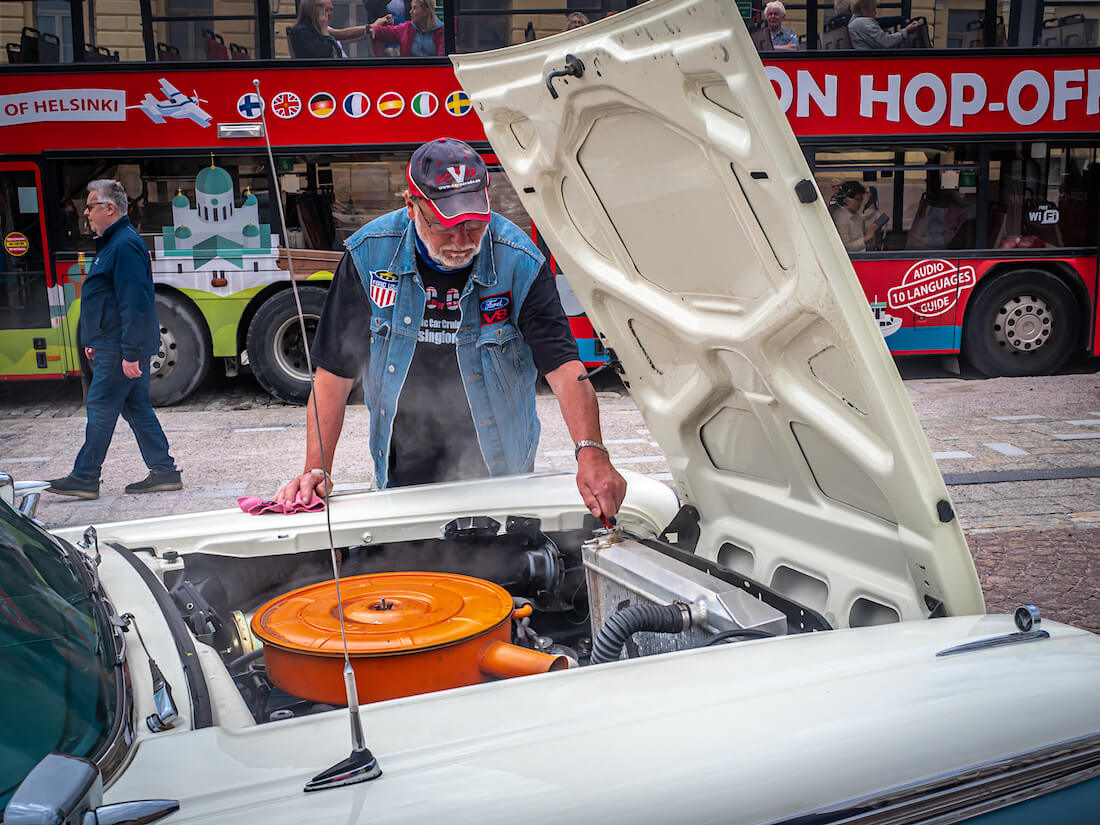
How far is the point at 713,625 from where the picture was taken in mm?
1903

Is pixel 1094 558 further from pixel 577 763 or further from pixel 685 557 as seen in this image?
pixel 577 763

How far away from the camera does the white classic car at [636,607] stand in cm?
124

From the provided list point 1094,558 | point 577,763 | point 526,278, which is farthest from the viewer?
point 1094,558

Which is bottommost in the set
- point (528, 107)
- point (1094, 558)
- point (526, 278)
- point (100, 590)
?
point (1094, 558)

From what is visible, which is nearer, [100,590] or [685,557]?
[100,590]

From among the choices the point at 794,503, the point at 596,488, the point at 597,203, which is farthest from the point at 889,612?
the point at 597,203

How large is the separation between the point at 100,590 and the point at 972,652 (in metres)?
1.49

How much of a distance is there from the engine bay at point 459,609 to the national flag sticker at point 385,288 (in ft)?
2.53

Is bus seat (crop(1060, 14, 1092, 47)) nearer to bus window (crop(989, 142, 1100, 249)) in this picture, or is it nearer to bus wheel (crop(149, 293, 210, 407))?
bus window (crop(989, 142, 1100, 249))

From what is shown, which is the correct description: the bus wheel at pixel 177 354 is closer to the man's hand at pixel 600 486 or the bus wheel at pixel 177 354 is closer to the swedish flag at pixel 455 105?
the swedish flag at pixel 455 105

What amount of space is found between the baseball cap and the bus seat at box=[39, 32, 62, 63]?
25.3ft

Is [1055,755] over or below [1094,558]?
over

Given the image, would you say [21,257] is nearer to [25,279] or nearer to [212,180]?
[25,279]

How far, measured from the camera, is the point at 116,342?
630 cm
